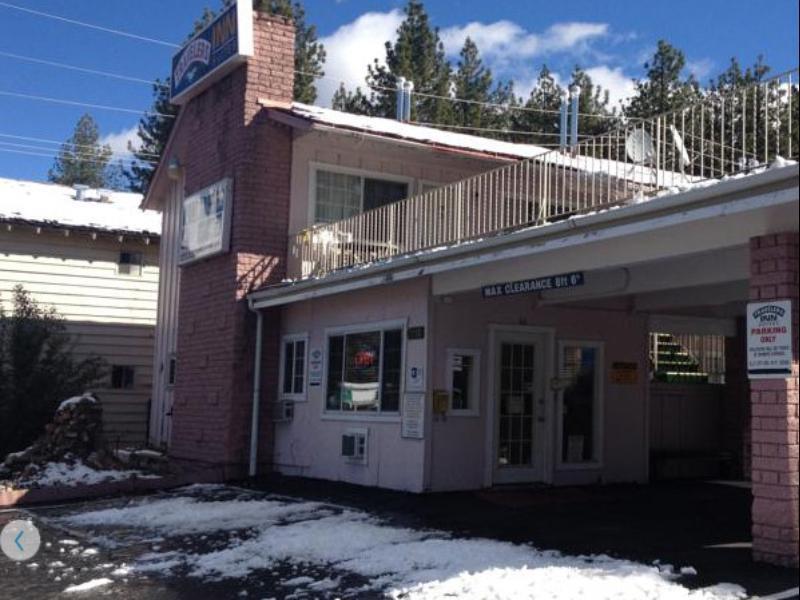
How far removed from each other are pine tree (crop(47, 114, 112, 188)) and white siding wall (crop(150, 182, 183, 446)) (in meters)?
42.4

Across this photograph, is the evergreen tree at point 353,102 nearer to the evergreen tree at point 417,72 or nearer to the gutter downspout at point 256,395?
the evergreen tree at point 417,72

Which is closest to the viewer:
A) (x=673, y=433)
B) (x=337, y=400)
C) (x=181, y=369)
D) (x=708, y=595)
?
(x=708, y=595)

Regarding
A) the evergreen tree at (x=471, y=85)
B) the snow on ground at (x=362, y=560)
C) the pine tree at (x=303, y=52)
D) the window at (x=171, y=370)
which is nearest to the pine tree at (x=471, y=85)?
the evergreen tree at (x=471, y=85)

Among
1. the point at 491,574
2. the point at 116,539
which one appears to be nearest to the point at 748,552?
the point at 491,574

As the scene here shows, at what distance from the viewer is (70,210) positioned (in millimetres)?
23172

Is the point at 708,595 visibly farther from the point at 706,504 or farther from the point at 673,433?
the point at 673,433

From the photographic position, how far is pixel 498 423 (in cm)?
1308

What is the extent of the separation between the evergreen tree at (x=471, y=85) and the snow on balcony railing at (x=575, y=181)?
2500 centimetres

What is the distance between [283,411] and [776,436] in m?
9.63

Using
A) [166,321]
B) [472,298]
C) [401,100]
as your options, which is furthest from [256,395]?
[401,100]

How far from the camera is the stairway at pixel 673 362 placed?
1625 centimetres

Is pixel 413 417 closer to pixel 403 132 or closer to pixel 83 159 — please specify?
pixel 403 132

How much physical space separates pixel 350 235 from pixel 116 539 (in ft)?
19.7

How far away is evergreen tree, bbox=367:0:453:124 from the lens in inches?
1446
